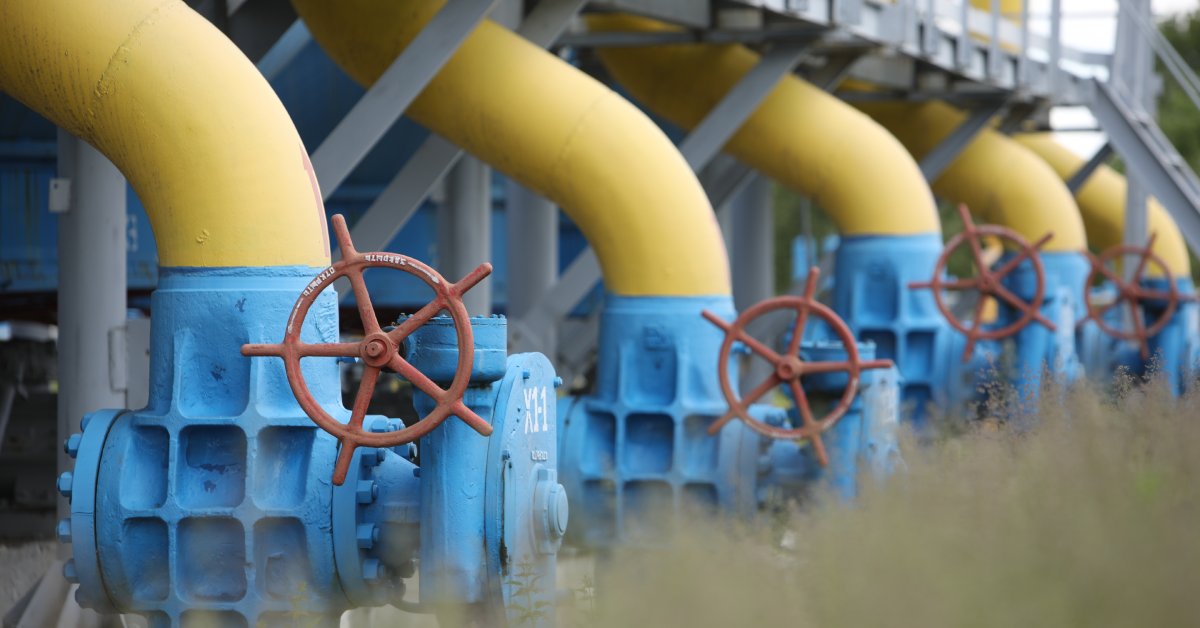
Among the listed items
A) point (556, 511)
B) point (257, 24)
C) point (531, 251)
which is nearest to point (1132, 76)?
point (531, 251)

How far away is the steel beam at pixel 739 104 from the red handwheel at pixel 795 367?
7.30 feet

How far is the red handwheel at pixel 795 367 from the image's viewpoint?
17.6 ft

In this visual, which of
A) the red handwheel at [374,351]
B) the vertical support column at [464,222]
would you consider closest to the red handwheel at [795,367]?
the red handwheel at [374,351]

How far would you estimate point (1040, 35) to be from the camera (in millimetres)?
12281

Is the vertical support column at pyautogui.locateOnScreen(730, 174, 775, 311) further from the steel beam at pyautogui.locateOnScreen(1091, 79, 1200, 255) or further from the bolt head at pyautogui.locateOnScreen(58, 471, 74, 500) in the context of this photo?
the bolt head at pyautogui.locateOnScreen(58, 471, 74, 500)

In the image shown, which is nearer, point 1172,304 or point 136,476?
point 136,476

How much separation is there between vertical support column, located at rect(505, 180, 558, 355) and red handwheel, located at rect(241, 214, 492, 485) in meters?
5.82

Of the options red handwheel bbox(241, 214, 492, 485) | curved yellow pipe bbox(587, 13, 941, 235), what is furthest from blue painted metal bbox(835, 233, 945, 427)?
red handwheel bbox(241, 214, 492, 485)

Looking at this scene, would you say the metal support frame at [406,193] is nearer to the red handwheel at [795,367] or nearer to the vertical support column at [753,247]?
the red handwheel at [795,367]

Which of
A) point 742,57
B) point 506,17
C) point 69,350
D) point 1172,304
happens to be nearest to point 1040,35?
point 1172,304

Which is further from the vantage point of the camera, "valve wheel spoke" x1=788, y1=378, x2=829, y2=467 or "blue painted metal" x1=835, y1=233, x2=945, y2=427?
"blue painted metal" x1=835, y1=233, x2=945, y2=427

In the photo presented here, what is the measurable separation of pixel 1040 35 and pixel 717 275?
7.07 meters

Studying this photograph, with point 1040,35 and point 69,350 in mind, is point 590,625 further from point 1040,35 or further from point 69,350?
Result: point 1040,35

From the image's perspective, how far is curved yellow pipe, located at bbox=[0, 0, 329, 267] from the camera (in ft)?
13.2
